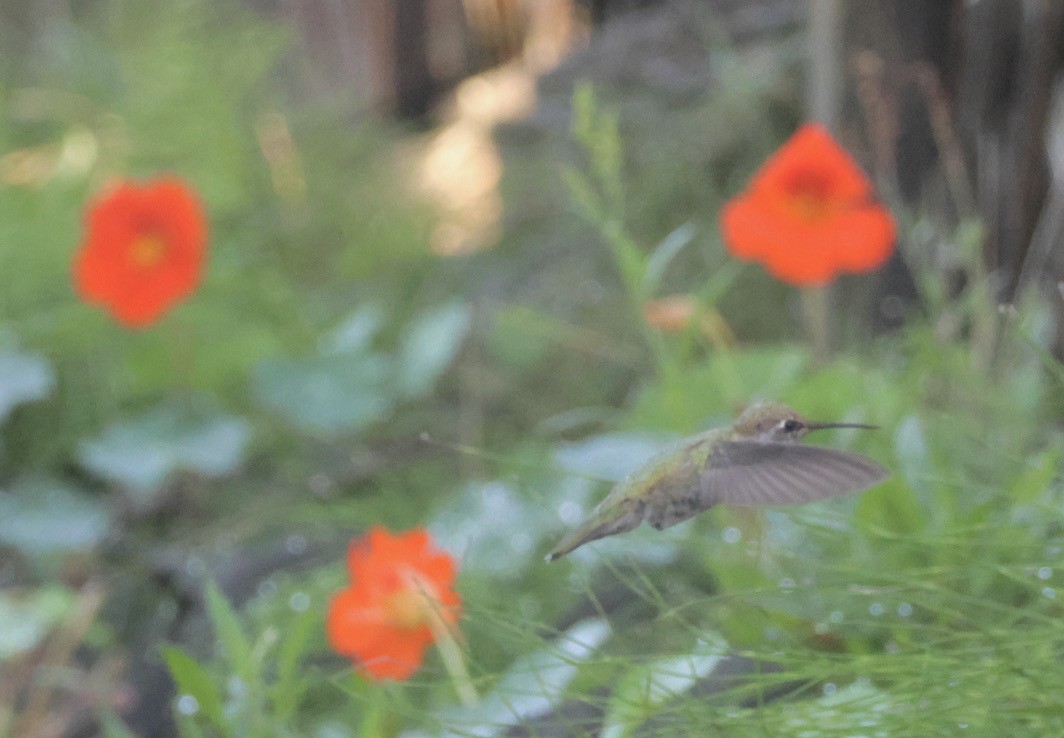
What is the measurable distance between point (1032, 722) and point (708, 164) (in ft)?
6.38

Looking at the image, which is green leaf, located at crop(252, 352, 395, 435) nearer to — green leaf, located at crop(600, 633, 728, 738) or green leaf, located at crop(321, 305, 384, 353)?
green leaf, located at crop(321, 305, 384, 353)

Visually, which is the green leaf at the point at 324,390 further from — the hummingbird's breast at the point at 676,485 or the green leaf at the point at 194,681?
the hummingbird's breast at the point at 676,485

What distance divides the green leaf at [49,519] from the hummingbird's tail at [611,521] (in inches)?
46.1

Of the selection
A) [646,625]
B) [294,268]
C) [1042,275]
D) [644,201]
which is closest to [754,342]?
[644,201]

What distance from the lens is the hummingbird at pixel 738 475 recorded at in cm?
50

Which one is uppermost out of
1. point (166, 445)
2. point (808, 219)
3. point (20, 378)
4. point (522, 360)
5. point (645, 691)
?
point (808, 219)

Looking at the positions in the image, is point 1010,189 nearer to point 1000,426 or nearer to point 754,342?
point 1000,426

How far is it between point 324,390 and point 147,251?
0.32 metres

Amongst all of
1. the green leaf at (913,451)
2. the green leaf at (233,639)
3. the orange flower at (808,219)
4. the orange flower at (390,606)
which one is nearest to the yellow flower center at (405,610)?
the orange flower at (390,606)

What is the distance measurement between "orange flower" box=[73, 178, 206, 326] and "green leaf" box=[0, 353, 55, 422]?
7.4 inches

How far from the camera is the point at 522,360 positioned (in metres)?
2.19

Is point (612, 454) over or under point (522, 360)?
over

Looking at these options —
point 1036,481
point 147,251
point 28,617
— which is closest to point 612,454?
point 1036,481

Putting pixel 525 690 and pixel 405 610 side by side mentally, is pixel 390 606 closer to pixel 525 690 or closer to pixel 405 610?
pixel 405 610
